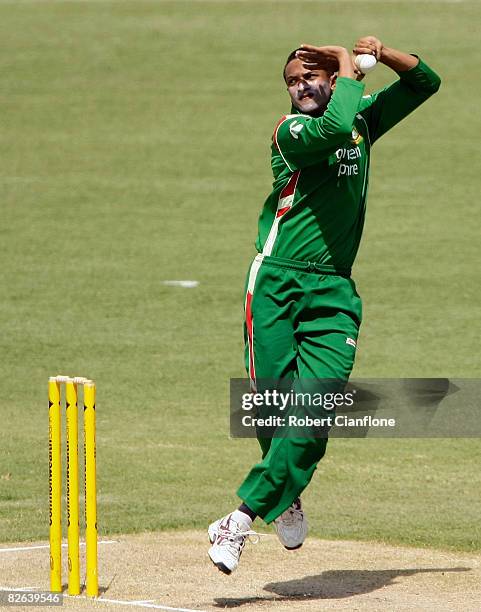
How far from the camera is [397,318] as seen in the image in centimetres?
1559

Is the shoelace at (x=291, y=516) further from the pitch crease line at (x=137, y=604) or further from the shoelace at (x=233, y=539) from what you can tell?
the pitch crease line at (x=137, y=604)

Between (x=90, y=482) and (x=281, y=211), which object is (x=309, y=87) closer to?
(x=281, y=211)

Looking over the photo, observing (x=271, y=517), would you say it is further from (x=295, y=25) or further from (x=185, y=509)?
(x=295, y=25)

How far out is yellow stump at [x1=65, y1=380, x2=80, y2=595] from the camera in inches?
272

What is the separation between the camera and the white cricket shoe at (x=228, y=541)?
7008 mm

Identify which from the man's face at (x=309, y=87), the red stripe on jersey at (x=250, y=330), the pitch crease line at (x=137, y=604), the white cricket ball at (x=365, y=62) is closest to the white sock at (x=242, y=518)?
the pitch crease line at (x=137, y=604)

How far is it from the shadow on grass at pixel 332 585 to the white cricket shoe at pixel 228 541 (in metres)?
0.20

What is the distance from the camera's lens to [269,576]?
782cm

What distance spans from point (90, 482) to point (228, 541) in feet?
2.33

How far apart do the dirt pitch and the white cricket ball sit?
2527 mm

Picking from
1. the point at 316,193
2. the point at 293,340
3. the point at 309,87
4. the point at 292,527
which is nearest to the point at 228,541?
the point at 292,527

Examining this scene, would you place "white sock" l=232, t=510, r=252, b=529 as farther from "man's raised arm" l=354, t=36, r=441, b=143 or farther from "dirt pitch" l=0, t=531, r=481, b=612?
"man's raised arm" l=354, t=36, r=441, b=143

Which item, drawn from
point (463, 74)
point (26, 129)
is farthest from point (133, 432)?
point (463, 74)

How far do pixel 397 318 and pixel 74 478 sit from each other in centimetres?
893
